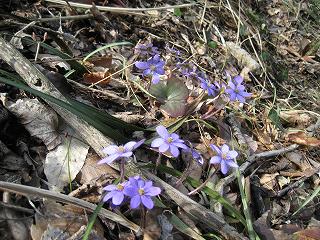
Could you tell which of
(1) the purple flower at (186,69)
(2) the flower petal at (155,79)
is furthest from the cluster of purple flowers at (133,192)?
(1) the purple flower at (186,69)

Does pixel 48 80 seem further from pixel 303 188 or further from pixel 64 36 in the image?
pixel 303 188

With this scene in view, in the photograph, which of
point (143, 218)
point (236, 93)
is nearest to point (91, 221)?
point (143, 218)

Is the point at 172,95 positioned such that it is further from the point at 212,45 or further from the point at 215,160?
the point at 212,45

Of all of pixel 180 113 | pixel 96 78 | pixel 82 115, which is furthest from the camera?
pixel 96 78

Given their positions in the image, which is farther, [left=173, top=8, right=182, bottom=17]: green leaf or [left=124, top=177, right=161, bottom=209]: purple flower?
[left=173, top=8, right=182, bottom=17]: green leaf

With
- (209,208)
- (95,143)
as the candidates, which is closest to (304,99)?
(209,208)

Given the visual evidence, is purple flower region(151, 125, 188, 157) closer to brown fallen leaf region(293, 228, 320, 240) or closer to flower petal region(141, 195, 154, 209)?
flower petal region(141, 195, 154, 209)

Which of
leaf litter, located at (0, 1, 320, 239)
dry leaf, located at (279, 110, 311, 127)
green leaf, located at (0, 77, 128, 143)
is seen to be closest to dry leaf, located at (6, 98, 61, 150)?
leaf litter, located at (0, 1, 320, 239)
